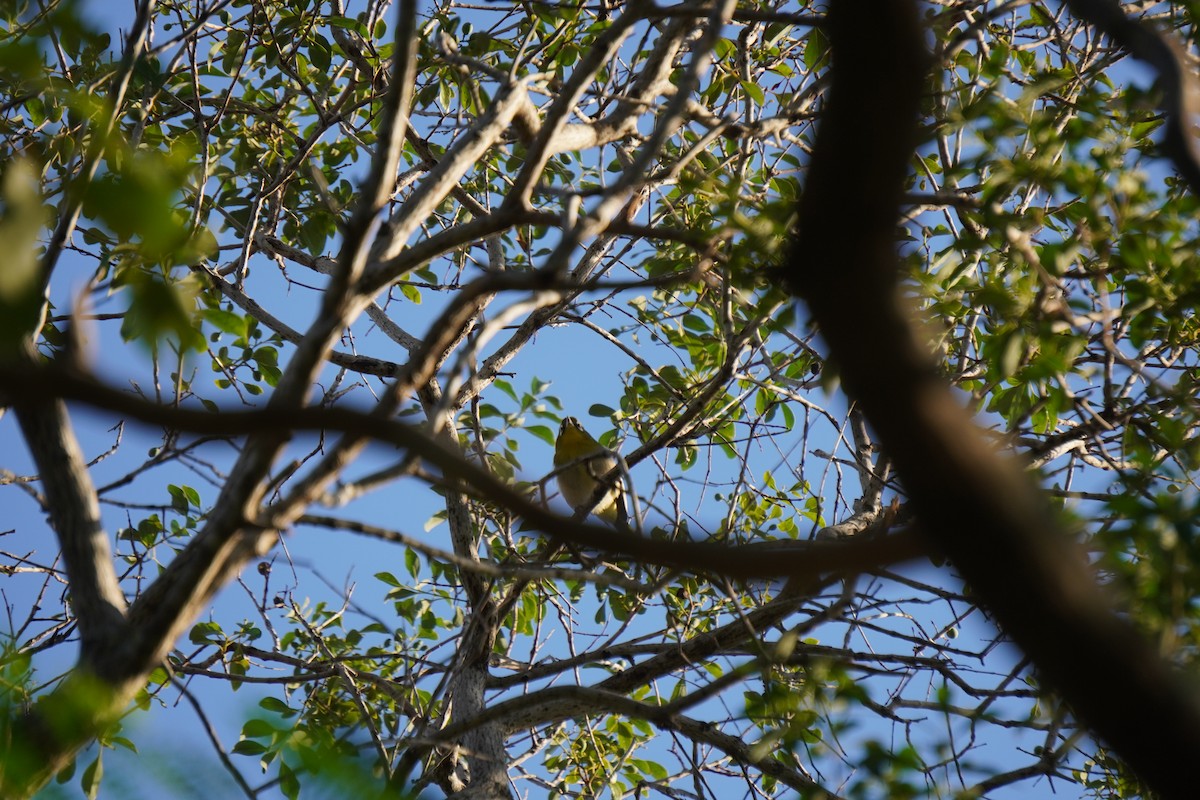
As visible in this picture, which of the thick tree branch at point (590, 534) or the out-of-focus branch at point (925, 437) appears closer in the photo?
the thick tree branch at point (590, 534)

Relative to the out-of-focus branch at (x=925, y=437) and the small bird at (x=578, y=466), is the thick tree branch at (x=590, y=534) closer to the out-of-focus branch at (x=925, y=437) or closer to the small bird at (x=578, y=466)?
the out-of-focus branch at (x=925, y=437)

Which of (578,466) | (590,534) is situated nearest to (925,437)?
(590,534)

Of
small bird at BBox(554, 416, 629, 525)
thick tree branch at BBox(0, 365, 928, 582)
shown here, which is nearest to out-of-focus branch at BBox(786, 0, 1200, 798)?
thick tree branch at BBox(0, 365, 928, 582)

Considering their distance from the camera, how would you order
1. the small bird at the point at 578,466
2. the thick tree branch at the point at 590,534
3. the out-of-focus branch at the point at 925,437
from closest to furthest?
1. the thick tree branch at the point at 590,534
2. the out-of-focus branch at the point at 925,437
3. the small bird at the point at 578,466

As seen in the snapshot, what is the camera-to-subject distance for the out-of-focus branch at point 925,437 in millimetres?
1031

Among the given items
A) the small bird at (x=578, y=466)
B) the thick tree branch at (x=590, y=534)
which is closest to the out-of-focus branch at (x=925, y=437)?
the thick tree branch at (x=590, y=534)

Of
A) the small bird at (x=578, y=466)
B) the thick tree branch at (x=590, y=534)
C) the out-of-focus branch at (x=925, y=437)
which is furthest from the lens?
the small bird at (x=578, y=466)

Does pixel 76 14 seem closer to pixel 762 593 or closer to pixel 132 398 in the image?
pixel 132 398

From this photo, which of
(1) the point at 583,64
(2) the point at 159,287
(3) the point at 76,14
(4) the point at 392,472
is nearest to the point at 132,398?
(2) the point at 159,287

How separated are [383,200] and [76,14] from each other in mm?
796

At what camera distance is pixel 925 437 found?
3.43 ft

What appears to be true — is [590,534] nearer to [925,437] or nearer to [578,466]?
[925,437]

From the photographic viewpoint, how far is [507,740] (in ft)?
13.9

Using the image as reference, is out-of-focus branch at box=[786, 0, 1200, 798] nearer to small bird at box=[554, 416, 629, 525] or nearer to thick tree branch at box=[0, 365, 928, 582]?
thick tree branch at box=[0, 365, 928, 582]
